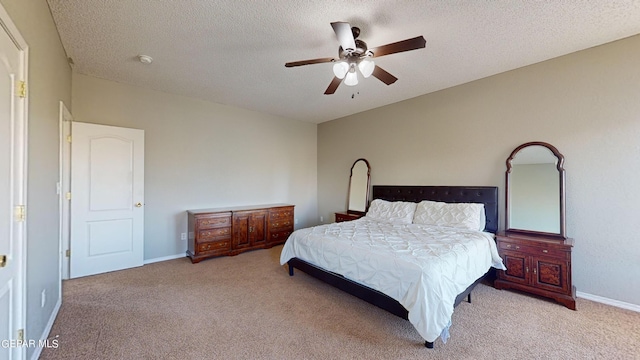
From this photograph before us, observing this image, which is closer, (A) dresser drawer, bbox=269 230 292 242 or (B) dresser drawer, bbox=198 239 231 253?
(B) dresser drawer, bbox=198 239 231 253

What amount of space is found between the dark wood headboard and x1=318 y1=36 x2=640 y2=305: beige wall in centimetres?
13

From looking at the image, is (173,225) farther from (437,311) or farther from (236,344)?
(437,311)

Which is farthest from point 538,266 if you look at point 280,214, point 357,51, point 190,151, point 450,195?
point 190,151

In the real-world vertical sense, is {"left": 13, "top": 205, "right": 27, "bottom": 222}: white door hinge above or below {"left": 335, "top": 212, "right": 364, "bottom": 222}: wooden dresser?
above

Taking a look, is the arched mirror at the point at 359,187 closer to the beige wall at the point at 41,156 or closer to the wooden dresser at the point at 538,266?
the wooden dresser at the point at 538,266

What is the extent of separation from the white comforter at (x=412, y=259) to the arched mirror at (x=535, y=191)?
23.0 inches

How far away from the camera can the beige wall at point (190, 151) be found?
150 inches

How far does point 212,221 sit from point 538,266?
4.44 meters

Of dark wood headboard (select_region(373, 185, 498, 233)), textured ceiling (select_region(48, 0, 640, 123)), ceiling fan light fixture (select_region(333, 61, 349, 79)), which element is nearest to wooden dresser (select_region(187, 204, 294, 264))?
dark wood headboard (select_region(373, 185, 498, 233))

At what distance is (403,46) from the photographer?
209 cm

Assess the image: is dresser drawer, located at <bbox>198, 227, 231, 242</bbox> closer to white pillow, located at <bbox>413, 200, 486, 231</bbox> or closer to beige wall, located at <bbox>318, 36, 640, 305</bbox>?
white pillow, located at <bbox>413, 200, 486, 231</bbox>

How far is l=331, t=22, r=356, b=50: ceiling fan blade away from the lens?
194 cm

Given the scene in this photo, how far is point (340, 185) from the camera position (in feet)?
19.1

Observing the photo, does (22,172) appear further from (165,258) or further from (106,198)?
(165,258)
